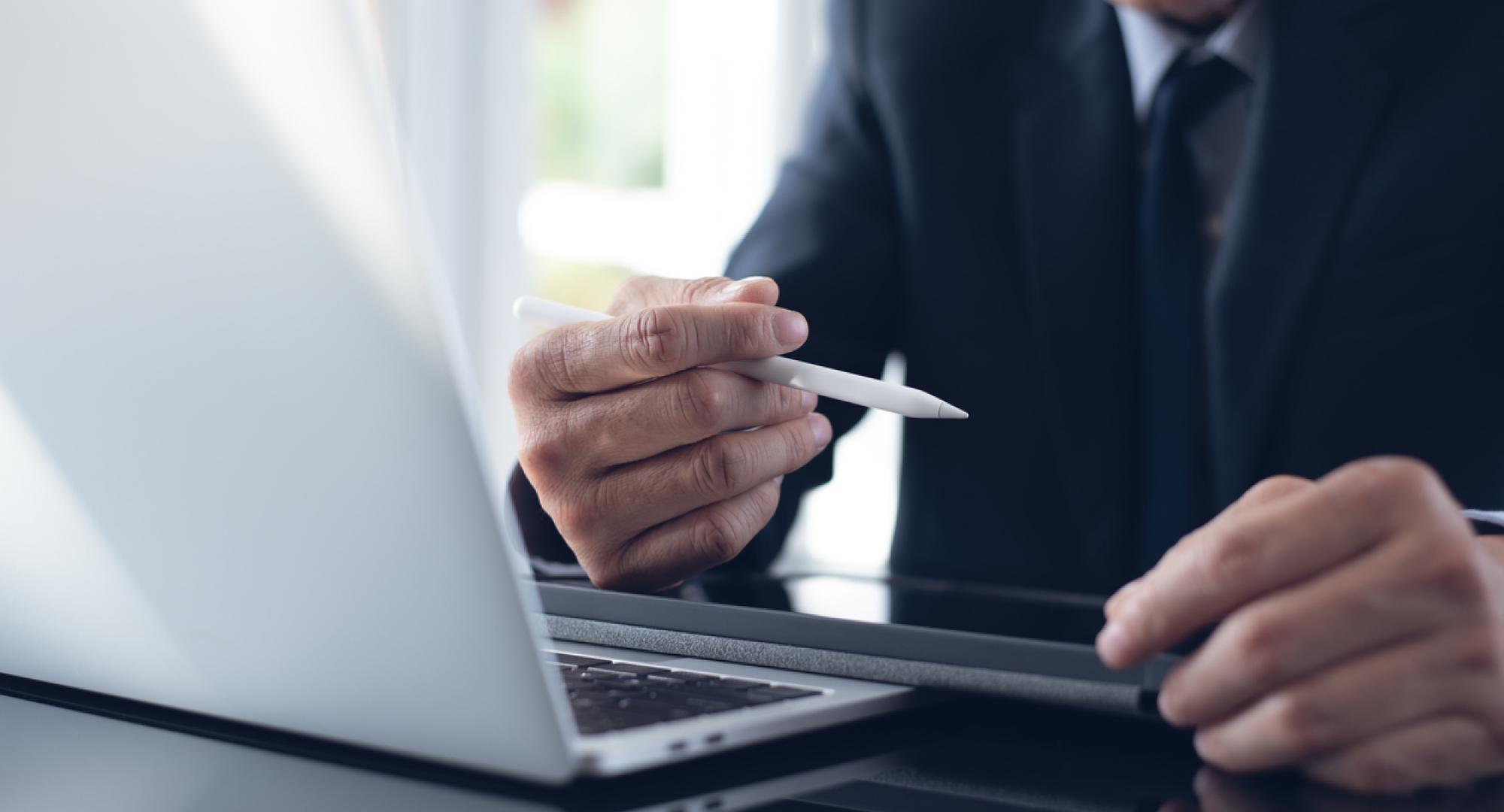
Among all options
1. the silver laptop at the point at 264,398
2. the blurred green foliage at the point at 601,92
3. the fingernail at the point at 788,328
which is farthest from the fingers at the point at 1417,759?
the blurred green foliage at the point at 601,92

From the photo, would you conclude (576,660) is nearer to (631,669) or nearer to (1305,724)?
(631,669)

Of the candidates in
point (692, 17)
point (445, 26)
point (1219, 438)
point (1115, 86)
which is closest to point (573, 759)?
point (1219, 438)

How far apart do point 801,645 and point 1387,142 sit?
1.89ft

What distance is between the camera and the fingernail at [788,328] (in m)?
0.46

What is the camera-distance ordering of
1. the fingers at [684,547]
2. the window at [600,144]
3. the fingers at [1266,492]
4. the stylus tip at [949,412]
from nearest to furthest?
the fingers at [1266,492], the stylus tip at [949,412], the fingers at [684,547], the window at [600,144]

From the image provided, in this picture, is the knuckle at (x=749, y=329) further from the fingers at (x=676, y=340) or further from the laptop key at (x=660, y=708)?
the laptop key at (x=660, y=708)

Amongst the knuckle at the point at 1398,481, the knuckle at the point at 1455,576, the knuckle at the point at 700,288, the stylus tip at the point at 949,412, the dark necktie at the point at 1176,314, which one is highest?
the knuckle at the point at 700,288

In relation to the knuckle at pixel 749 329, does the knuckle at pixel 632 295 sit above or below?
below

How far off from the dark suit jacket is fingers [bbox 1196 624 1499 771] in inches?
15.6

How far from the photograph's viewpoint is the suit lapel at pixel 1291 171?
0.71 meters

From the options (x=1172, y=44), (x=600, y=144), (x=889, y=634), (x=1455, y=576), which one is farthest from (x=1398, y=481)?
(x=600, y=144)

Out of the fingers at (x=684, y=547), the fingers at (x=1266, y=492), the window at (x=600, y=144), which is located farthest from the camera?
the window at (x=600, y=144)

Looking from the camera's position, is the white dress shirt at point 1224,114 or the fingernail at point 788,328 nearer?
the fingernail at point 788,328

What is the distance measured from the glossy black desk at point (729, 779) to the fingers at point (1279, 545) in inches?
1.5
